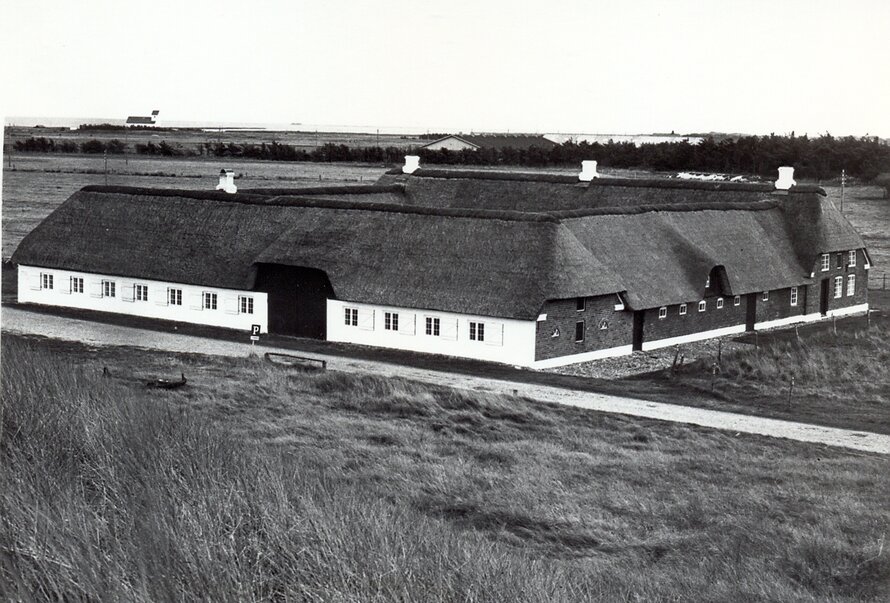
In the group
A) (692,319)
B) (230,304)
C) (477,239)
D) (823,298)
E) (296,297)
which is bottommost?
(823,298)

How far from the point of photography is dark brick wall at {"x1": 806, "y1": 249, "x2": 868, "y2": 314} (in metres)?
37.7

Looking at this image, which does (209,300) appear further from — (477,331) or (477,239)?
(477,331)

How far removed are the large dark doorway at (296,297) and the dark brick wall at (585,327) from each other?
5726 millimetres

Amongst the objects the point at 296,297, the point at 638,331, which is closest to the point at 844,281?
the point at 638,331

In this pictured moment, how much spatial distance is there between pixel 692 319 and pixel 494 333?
715cm

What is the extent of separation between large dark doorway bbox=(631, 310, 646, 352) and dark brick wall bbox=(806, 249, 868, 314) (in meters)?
9.46

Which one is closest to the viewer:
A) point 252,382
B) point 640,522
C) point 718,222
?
point 640,522

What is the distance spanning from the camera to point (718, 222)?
36.1 m

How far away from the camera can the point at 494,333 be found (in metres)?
27.8

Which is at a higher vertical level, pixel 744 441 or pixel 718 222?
pixel 718 222

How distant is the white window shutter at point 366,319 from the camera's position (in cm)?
2970

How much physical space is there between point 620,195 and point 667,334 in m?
9.72

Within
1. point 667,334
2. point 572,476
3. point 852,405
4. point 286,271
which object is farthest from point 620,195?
point 572,476

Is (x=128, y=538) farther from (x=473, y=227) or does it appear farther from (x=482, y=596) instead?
Answer: (x=473, y=227)
